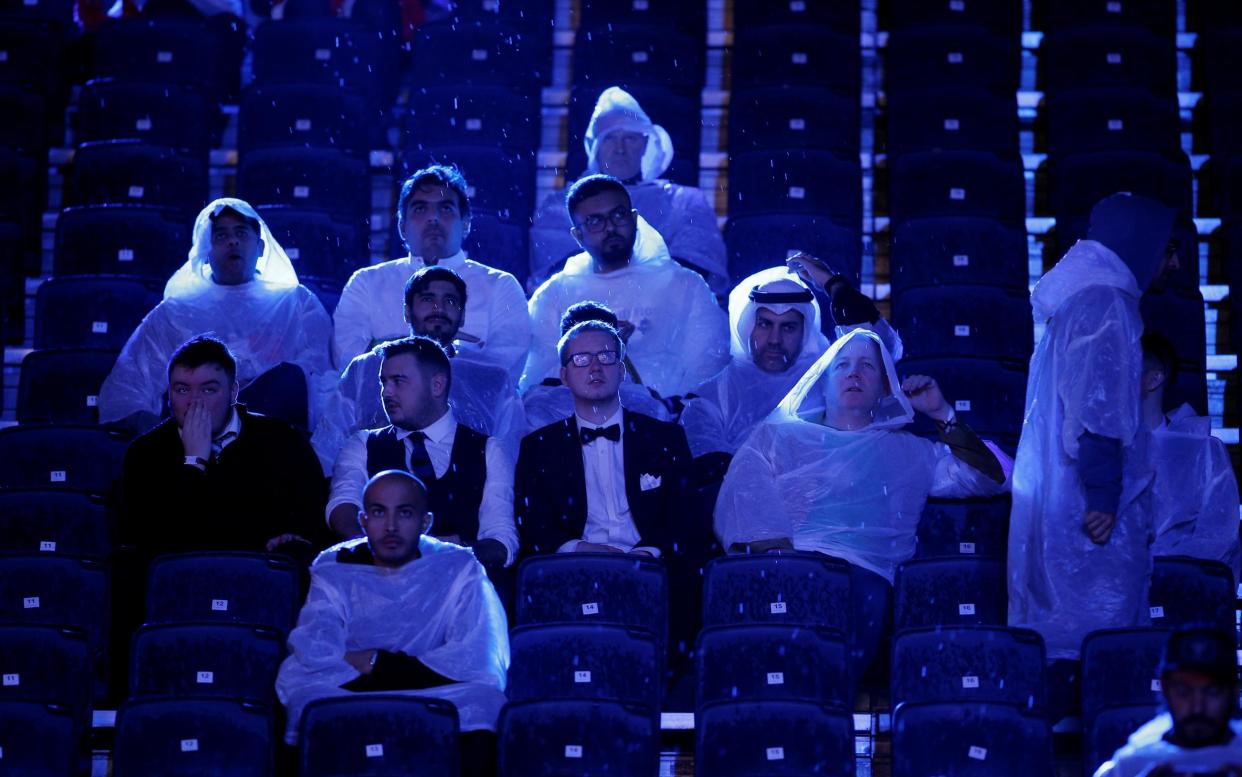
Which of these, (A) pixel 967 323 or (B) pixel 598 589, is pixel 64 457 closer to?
(B) pixel 598 589

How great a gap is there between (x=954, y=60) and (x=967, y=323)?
4.98 feet

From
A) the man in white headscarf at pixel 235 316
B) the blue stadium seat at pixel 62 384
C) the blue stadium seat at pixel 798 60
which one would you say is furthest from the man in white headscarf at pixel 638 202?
the blue stadium seat at pixel 62 384

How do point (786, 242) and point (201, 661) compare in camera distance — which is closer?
point (201, 661)

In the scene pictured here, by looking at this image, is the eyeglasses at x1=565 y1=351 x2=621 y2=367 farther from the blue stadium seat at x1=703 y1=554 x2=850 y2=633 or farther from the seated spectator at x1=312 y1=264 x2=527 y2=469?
the blue stadium seat at x1=703 y1=554 x2=850 y2=633

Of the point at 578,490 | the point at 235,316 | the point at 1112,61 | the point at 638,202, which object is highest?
the point at 1112,61

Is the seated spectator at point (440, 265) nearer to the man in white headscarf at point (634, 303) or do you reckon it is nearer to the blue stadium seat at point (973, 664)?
the man in white headscarf at point (634, 303)

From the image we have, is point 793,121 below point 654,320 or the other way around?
the other way around

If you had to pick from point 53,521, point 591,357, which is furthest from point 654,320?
point 53,521

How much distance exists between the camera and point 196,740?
4.30 metres

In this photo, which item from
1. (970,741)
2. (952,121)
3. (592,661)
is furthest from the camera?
(952,121)

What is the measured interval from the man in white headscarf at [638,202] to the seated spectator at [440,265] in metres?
0.51

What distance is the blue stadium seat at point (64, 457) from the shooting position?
5.40m

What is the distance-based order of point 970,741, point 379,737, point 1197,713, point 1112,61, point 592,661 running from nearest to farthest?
1. point 1197,713
2. point 379,737
3. point 970,741
4. point 592,661
5. point 1112,61

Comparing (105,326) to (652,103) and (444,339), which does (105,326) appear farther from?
(652,103)
